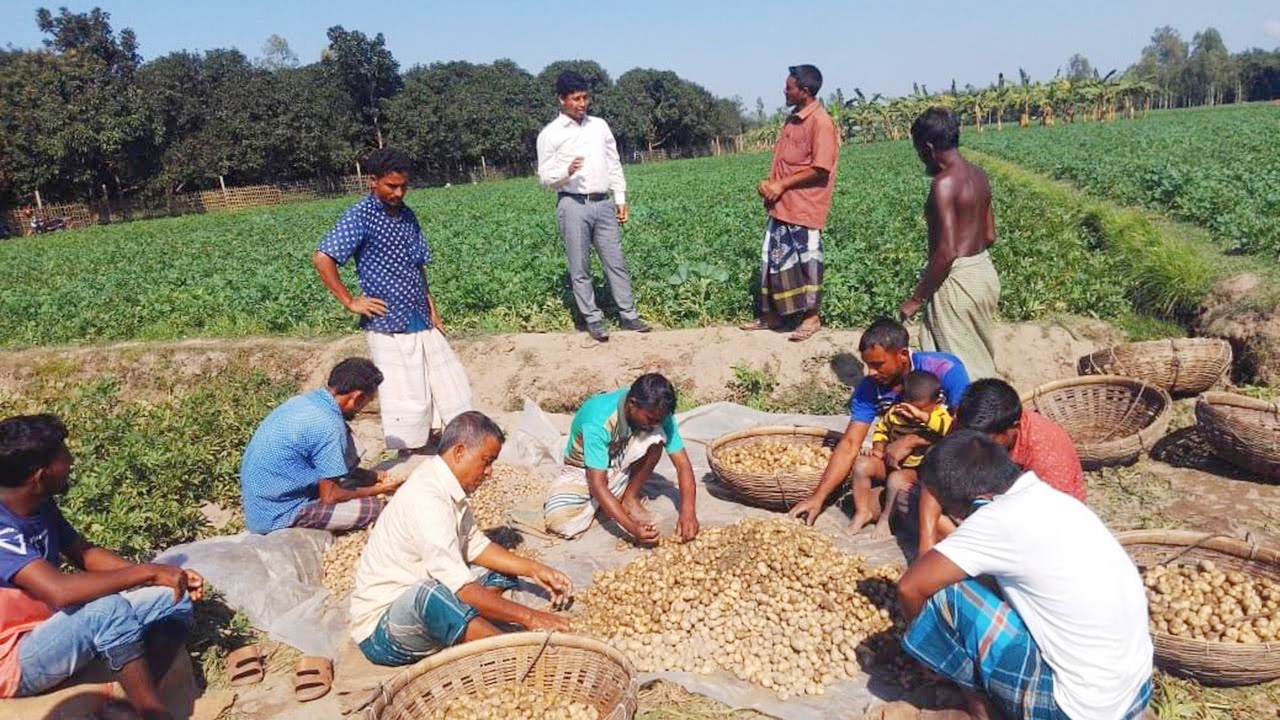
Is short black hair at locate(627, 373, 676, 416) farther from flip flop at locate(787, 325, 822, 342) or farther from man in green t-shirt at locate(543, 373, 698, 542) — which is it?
flip flop at locate(787, 325, 822, 342)

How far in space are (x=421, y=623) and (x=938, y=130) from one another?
383 centimetres

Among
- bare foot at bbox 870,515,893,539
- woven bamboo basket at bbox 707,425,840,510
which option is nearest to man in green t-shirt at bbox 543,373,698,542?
woven bamboo basket at bbox 707,425,840,510

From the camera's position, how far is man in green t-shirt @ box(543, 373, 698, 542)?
427 cm

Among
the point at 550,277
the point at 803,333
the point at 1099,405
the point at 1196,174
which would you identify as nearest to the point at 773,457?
the point at 803,333

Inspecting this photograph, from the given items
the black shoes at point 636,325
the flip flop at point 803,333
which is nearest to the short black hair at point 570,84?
the black shoes at point 636,325

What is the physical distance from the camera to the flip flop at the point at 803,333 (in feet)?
22.7

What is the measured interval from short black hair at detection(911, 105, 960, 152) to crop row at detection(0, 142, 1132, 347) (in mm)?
2489

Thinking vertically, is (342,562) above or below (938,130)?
below

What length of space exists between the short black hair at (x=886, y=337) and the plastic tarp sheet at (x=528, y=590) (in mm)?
1005

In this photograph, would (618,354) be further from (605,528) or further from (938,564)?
(938,564)

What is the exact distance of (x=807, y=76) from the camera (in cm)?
646

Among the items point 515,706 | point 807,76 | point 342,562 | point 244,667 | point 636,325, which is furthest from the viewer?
point 636,325

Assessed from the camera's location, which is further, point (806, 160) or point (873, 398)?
point (806, 160)

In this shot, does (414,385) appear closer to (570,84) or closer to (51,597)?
(570,84)
